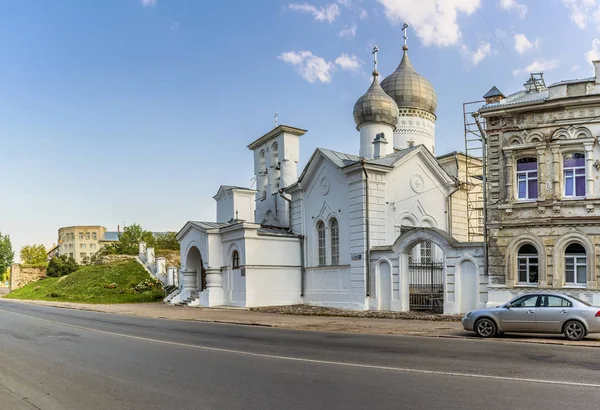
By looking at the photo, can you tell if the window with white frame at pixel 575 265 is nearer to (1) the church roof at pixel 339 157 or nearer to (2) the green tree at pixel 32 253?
(1) the church roof at pixel 339 157

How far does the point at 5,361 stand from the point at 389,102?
82.7 ft

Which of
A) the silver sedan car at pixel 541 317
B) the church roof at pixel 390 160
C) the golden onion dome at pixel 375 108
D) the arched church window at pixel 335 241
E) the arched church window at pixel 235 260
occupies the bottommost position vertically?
the silver sedan car at pixel 541 317

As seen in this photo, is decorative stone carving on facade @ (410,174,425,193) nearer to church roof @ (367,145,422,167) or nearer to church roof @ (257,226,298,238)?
church roof @ (367,145,422,167)

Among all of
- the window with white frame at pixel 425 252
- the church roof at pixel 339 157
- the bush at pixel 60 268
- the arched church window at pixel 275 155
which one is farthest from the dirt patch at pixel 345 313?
the bush at pixel 60 268

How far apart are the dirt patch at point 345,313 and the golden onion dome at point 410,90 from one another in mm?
15743

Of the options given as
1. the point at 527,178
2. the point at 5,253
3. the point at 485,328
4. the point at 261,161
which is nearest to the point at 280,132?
the point at 261,161

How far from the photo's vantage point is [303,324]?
1998cm

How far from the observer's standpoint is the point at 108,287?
4191 centimetres

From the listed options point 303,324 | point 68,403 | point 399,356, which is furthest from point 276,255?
point 68,403

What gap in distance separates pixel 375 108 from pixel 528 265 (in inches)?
554

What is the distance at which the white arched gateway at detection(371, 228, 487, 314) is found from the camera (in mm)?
21266

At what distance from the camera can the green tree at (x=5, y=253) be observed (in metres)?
74.8

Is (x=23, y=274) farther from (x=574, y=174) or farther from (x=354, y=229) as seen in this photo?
(x=574, y=174)

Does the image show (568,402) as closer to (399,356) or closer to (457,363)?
(457,363)
